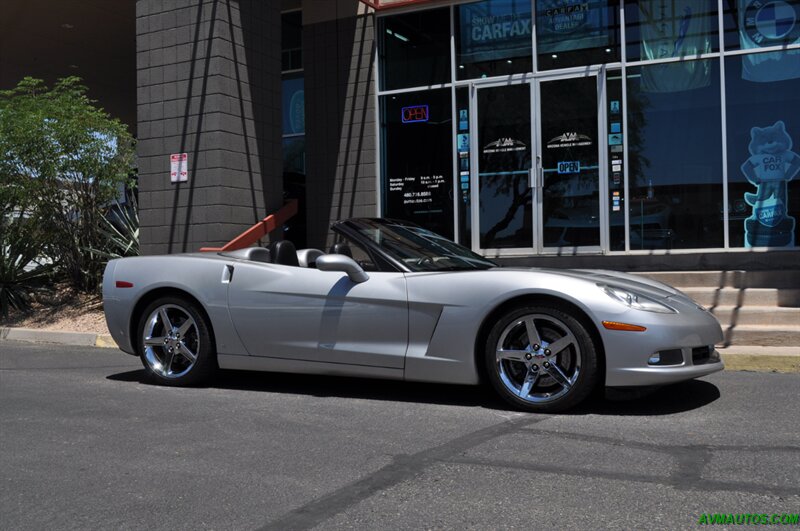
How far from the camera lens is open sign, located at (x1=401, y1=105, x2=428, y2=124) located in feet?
40.8

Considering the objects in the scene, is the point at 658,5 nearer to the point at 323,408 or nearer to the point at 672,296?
the point at 672,296

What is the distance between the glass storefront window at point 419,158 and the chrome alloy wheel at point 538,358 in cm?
713

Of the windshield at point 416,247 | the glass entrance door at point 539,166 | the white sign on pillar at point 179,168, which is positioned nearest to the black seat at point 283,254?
the windshield at point 416,247

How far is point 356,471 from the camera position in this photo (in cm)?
376

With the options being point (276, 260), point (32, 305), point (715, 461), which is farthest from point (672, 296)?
point (32, 305)

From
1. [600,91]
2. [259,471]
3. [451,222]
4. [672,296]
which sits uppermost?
[600,91]

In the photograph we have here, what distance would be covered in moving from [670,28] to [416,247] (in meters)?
7.25

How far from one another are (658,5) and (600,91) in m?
1.49

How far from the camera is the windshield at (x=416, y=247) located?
5.53m

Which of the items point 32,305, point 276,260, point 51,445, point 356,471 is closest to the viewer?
point 356,471

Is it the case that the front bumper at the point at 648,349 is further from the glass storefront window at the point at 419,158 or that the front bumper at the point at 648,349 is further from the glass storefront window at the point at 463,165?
the glass storefront window at the point at 419,158

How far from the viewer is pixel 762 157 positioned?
34.1 ft

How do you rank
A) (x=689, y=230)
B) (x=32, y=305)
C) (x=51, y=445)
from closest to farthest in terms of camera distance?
(x=51, y=445) < (x=689, y=230) < (x=32, y=305)

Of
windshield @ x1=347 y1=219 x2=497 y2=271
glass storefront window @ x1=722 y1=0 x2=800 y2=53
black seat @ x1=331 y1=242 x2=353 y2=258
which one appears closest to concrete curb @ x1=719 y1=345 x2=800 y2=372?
windshield @ x1=347 y1=219 x2=497 y2=271
